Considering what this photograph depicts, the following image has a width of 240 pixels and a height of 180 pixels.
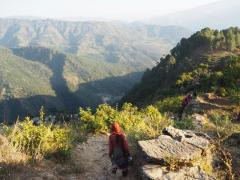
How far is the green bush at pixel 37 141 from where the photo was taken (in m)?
10.0

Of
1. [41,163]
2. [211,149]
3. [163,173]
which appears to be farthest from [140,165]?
Answer: [41,163]

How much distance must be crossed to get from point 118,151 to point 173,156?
1759 mm

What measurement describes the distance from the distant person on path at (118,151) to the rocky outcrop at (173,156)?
544 millimetres

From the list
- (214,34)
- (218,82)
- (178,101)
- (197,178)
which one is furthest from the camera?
(214,34)

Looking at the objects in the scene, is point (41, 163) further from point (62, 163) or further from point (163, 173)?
point (163, 173)

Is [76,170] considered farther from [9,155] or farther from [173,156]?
[173,156]

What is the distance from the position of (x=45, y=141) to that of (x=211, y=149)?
13.0 ft

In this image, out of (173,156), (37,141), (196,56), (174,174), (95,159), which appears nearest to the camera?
(174,174)

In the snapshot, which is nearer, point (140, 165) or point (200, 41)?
point (140, 165)

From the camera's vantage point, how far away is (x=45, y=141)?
1031 centimetres

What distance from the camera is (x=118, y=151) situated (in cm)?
1009

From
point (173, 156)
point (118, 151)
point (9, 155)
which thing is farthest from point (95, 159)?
point (173, 156)

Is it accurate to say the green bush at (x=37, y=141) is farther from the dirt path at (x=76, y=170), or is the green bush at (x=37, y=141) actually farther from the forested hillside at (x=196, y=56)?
the forested hillside at (x=196, y=56)

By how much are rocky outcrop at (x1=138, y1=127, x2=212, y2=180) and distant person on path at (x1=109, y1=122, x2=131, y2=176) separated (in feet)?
1.78
